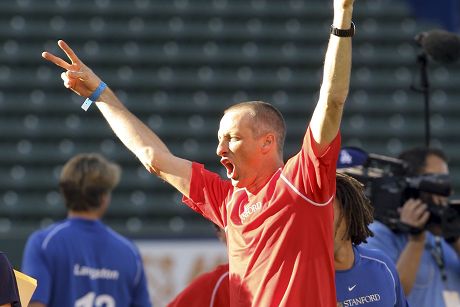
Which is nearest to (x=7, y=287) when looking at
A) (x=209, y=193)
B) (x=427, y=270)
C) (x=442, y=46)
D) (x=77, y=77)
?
(x=209, y=193)

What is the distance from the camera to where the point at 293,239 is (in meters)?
3.55

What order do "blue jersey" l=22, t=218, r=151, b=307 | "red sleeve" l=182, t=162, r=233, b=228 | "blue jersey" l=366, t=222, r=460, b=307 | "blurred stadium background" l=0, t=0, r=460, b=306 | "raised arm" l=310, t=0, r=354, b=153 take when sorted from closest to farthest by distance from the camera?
"raised arm" l=310, t=0, r=354, b=153
"red sleeve" l=182, t=162, r=233, b=228
"blue jersey" l=366, t=222, r=460, b=307
"blue jersey" l=22, t=218, r=151, b=307
"blurred stadium background" l=0, t=0, r=460, b=306

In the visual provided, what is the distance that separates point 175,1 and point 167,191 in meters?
3.08

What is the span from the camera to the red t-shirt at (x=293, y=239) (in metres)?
3.51

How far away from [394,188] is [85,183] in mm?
1621

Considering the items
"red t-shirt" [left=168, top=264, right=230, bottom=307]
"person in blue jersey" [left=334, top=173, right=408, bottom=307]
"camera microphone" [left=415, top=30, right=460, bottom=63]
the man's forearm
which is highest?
"camera microphone" [left=415, top=30, right=460, bottom=63]

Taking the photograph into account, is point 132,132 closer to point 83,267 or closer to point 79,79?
point 79,79

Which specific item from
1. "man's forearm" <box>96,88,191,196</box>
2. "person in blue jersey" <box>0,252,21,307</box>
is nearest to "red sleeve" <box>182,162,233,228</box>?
"man's forearm" <box>96,88,191,196</box>

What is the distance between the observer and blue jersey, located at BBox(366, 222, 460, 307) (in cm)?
515

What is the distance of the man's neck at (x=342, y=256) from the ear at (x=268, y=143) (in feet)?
1.85

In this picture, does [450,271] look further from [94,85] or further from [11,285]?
[11,285]

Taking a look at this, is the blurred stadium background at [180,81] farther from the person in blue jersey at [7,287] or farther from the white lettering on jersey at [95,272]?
the person in blue jersey at [7,287]

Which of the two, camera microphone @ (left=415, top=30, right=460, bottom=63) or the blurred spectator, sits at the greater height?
camera microphone @ (left=415, top=30, right=460, bottom=63)

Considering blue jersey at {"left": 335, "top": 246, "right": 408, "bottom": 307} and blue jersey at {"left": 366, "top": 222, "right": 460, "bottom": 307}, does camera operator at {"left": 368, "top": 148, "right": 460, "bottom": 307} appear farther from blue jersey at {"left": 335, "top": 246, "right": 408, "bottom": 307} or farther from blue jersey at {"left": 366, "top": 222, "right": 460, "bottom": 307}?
blue jersey at {"left": 335, "top": 246, "right": 408, "bottom": 307}
